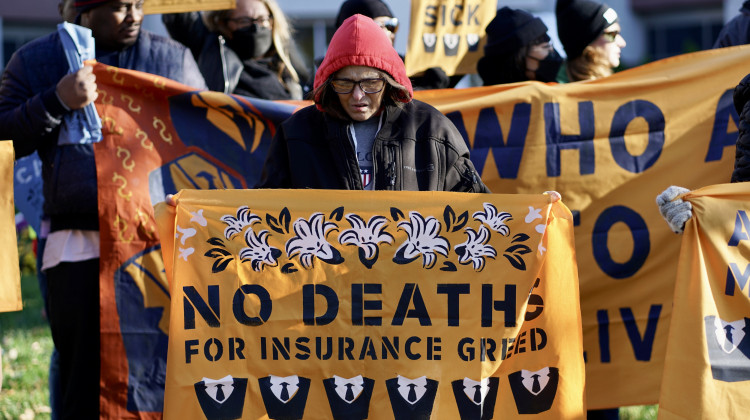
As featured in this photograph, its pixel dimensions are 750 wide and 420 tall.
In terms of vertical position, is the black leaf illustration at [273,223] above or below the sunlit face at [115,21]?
below

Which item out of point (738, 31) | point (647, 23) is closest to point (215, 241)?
point (738, 31)

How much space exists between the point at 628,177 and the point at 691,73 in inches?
21.1

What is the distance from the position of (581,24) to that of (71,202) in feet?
8.09

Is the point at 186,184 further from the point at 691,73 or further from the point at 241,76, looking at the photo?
the point at 691,73

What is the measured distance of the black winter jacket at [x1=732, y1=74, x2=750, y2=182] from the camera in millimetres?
3354

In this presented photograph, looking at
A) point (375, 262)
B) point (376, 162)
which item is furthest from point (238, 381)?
point (376, 162)

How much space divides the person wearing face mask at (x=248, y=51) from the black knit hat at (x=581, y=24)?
1370 mm

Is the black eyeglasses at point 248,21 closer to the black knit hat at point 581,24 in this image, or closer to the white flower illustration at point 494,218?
the black knit hat at point 581,24

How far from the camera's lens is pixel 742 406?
126 inches

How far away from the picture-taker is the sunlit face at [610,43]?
4832mm

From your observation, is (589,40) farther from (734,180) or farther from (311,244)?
(311,244)

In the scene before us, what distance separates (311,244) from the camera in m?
3.38

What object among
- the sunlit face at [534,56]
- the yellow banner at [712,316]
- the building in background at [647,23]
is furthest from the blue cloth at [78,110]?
the building in background at [647,23]

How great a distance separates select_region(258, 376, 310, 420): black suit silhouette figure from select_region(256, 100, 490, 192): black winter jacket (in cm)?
66
